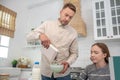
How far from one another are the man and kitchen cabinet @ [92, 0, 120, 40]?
1417 mm

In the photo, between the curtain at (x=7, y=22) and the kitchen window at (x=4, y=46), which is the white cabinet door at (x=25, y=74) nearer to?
the kitchen window at (x=4, y=46)

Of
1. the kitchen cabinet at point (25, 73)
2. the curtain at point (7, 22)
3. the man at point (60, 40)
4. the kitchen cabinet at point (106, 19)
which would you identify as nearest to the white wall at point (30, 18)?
the curtain at point (7, 22)

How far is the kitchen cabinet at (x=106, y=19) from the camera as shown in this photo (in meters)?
2.72

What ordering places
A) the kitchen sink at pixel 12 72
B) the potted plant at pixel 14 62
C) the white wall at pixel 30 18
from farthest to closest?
the potted plant at pixel 14 62 < the white wall at pixel 30 18 < the kitchen sink at pixel 12 72

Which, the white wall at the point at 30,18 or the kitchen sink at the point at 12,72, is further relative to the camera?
the white wall at the point at 30,18

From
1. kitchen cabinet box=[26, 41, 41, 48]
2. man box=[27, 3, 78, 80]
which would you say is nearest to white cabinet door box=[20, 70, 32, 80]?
kitchen cabinet box=[26, 41, 41, 48]

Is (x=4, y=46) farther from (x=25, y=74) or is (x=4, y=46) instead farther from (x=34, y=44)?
(x=25, y=74)

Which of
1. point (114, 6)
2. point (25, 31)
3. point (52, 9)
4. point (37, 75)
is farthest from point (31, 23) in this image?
point (37, 75)

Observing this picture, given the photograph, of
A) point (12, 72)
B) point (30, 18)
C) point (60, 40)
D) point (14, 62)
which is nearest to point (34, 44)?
point (14, 62)

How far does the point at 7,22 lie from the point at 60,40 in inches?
100

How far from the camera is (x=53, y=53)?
125 centimetres

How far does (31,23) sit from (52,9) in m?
0.67

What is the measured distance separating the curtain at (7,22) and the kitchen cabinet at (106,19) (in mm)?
1993

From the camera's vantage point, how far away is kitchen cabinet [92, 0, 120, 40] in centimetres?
272
